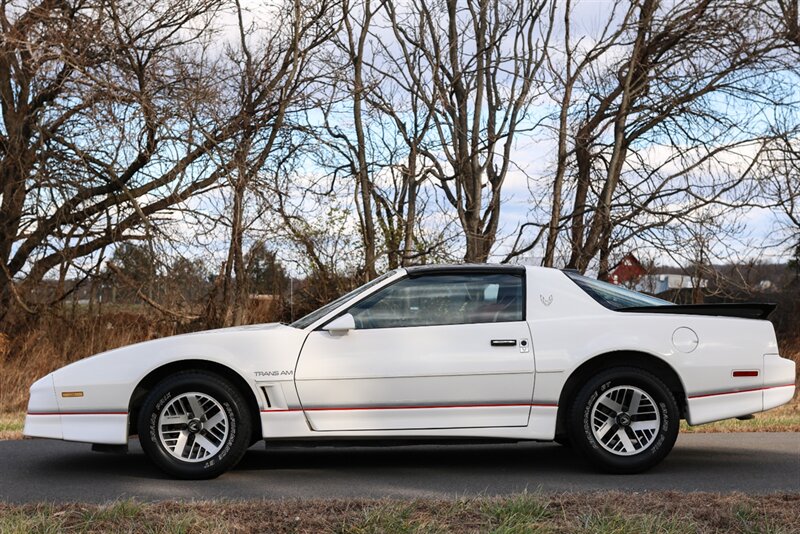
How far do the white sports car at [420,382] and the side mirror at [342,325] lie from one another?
15mm

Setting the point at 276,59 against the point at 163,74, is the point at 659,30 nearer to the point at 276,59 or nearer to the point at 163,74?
the point at 276,59

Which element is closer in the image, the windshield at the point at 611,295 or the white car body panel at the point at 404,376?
the white car body panel at the point at 404,376

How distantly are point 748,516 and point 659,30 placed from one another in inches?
511

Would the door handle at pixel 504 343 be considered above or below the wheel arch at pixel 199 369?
above

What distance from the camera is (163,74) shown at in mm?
15195

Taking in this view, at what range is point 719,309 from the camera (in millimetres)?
7098

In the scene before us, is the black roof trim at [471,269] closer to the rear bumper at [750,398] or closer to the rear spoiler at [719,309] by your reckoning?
the rear spoiler at [719,309]

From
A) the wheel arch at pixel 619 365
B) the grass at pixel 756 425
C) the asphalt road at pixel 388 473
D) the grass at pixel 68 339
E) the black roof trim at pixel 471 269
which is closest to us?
the asphalt road at pixel 388 473

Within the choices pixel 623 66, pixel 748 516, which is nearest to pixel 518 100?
pixel 623 66

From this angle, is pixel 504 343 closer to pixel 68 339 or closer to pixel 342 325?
pixel 342 325

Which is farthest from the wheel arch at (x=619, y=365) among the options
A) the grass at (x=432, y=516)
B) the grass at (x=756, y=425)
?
the grass at (x=756, y=425)

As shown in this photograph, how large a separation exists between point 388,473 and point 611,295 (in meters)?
2.14

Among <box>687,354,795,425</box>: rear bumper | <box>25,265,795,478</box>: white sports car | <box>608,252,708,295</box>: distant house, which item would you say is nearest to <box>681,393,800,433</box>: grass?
<box>687,354,795,425</box>: rear bumper

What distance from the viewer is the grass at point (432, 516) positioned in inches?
186
